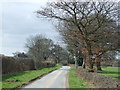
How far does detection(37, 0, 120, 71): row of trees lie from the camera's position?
21.7 metres

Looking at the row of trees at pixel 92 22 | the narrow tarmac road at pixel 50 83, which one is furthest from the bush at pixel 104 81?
the row of trees at pixel 92 22

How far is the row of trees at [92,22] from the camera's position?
21703mm

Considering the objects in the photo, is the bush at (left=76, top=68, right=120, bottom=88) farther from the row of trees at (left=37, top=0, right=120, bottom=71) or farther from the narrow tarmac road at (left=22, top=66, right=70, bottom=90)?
the row of trees at (left=37, top=0, right=120, bottom=71)

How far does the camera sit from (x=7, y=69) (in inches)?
930

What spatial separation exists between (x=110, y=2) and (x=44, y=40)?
49443mm

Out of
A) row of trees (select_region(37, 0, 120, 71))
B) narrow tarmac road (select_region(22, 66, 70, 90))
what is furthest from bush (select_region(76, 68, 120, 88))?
row of trees (select_region(37, 0, 120, 71))

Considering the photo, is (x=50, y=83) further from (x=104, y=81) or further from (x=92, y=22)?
(x=92, y=22)

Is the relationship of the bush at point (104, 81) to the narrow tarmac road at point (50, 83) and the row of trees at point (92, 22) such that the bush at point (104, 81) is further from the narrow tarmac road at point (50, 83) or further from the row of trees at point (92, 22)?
the row of trees at point (92, 22)

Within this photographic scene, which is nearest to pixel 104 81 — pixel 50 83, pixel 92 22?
pixel 50 83

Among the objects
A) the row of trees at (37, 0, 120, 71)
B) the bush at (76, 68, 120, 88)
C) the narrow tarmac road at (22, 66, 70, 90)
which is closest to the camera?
the bush at (76, 68, 120, 88)

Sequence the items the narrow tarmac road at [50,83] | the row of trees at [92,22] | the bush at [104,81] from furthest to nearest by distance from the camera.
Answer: the row of trees at [92,22], the narrow tarmac road at [50,83], the bush at [104,81]

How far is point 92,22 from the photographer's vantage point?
24.3m

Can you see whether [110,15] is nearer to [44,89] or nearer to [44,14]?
[44,14]

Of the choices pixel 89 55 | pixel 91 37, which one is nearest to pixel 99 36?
pixel 91 37
